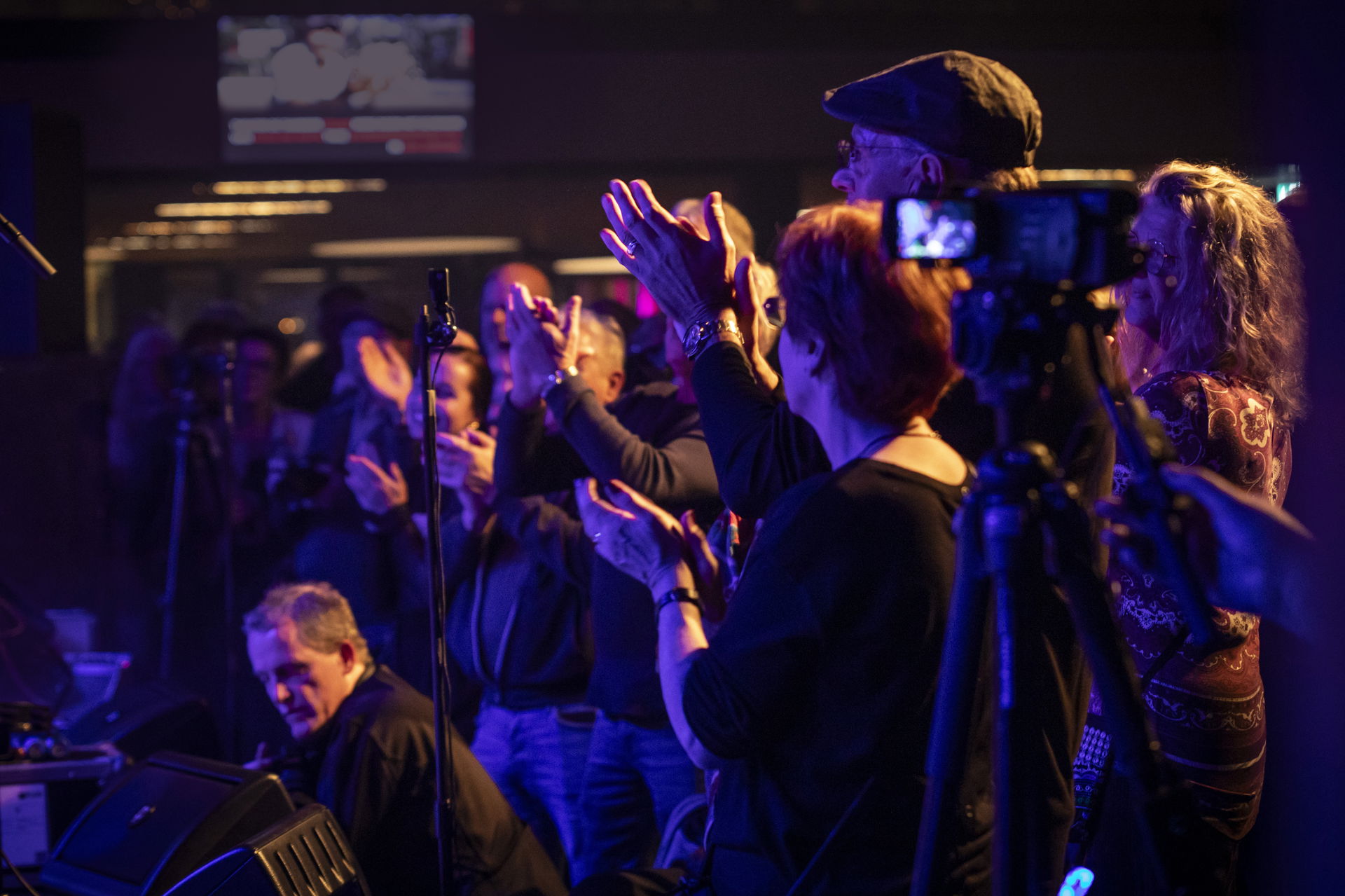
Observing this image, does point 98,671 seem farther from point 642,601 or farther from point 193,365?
point 642,601

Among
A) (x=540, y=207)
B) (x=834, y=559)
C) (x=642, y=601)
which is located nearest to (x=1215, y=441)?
(x=834, y=559)

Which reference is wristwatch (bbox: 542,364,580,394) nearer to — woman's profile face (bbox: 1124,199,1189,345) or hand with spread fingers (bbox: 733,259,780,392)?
hand with spread fingers (bbox: 733,259,780,392)

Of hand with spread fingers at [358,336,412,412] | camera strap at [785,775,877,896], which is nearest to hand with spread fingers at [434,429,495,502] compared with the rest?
hand with spread fingers at [358,336,412,412]

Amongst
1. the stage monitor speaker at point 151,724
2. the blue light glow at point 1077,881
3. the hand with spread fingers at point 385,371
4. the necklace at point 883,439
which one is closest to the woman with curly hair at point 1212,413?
the blue light glow at point 1077,881

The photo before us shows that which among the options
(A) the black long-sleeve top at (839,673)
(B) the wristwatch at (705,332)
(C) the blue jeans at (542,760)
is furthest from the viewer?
(C) the blue jeans at (542,760)

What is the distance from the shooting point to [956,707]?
0.98 metres

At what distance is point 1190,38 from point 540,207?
3.82 m

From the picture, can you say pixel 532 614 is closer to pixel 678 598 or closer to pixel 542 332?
pixel 542 332

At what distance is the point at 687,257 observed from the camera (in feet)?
5.09

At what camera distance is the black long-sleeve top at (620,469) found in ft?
7.28

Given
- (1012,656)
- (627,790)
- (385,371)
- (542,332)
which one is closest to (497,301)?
(385,371)

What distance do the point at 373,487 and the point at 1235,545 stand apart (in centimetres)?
279

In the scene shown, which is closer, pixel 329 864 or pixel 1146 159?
pixel 329 864

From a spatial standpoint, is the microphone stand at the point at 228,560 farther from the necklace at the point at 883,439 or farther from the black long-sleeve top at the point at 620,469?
the necklace at the point at 883,439
